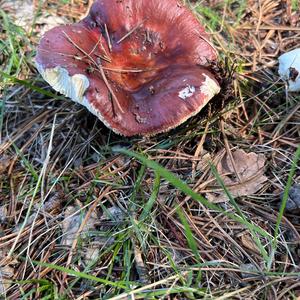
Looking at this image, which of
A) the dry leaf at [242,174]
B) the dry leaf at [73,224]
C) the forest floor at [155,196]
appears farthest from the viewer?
the dry leaf at [242,174]

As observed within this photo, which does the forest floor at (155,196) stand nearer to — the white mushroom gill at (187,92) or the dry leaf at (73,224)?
the dry leaf at (73,224)

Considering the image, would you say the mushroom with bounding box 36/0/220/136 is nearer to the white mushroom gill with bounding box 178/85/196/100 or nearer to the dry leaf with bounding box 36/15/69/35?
the white mushroom gill with bounding box 178/85/196/100

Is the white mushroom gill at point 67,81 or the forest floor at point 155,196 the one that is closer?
the forest floor at point 155,196

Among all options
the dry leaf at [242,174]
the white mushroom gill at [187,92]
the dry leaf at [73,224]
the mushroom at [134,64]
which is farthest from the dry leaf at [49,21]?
the dry leaf at [242,174]

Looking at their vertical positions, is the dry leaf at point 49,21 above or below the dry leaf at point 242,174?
above

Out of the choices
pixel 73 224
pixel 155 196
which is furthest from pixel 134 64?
pixel 73 224

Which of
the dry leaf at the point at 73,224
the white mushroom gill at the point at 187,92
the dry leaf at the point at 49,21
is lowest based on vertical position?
the dry leaf at the point at 73,224

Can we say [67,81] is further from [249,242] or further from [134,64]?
[249,242]
